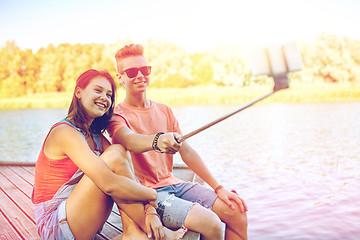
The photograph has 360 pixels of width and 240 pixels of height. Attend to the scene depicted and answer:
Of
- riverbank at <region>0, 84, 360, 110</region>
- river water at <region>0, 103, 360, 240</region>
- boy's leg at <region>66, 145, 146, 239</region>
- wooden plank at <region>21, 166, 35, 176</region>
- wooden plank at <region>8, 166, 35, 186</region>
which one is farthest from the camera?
riverbank at <region>0, 84, 360, 110</region>

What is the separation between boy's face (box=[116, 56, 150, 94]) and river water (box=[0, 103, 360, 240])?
2.61 metres

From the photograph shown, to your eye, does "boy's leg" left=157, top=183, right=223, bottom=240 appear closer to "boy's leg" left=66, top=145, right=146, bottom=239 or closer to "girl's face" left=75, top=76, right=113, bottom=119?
"boy's leg" left=66, top=145, right=146, bottom=239

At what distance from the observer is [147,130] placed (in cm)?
241

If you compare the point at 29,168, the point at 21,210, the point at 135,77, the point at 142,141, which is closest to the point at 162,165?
the point at 142,141

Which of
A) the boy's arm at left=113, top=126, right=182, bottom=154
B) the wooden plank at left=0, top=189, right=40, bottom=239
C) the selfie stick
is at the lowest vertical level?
the wooden plank at left=0, top=189, right=40, bottom=239

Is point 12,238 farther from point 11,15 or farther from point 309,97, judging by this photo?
point 11,15

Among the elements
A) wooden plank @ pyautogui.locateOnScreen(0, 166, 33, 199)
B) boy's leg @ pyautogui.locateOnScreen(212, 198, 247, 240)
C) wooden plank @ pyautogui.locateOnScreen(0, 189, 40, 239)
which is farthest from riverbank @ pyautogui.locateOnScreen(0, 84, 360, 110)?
boy's leg @ pyautogui.locateOnScreen(212, 198, 247, 240)

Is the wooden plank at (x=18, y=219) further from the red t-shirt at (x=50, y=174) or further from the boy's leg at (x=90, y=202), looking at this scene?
the boy's leg at (x=90, y=202)

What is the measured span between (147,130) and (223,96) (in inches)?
884

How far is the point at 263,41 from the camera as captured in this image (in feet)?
5.65

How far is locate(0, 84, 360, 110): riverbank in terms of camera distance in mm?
22109

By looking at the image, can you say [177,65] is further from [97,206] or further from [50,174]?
[97,206]

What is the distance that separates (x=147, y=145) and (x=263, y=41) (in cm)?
84

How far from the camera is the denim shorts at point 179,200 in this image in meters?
2.11
